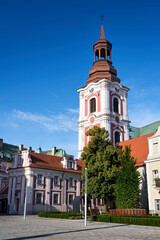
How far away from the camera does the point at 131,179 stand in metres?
29.4

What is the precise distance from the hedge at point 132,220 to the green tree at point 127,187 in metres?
5.65

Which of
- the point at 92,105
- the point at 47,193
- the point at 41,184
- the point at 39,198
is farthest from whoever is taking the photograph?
the point at 92,105

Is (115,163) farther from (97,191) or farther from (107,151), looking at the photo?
(97,191)

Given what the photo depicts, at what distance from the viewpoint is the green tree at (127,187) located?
94.4 ft

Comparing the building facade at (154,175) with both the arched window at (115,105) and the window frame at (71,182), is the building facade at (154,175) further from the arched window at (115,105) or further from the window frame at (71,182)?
the arched window at (115,105)

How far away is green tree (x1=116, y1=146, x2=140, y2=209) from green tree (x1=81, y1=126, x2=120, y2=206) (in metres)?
2.28

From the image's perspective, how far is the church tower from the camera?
5288 centimetres

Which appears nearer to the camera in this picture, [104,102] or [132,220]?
[132,220]

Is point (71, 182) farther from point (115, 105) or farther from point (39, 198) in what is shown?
point (115, 105)

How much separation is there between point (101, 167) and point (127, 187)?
5.07 metres

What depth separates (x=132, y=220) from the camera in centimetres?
2136

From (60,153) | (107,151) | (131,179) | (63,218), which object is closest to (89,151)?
(107,151)

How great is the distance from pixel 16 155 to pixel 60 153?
30312mm

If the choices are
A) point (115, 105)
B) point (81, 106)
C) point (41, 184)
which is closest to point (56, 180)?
point (41, 184)
